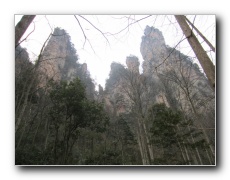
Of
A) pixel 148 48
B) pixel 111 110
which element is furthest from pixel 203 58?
pixel 148 48

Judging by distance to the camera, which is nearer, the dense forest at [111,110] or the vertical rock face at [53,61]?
the vertical rock face at [53,61]

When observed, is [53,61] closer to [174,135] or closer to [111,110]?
[111,110]

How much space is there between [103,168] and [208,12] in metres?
2.43

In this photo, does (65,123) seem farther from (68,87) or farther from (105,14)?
(105,14)

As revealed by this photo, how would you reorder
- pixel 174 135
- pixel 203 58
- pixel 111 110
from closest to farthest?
pixel 203 58 → pixel 174 135 → pixel 111 110

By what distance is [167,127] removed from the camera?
4688 millimetres

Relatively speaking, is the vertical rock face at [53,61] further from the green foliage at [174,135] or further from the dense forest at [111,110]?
the green foliage at [174,135]

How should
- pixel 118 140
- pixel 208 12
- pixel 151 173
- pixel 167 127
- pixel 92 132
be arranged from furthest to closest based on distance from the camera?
1. pixel 118 140
2. pixel 92 132
3. pixel 167 127
4. pixel 208 12
5. pixel 151 173

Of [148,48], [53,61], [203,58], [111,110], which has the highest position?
[148,48]

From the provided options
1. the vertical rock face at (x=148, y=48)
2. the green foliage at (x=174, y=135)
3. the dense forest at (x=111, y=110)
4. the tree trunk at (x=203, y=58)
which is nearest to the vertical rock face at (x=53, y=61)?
the dense forest at (x=111, y=110)

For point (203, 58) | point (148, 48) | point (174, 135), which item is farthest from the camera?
point (148, 48)

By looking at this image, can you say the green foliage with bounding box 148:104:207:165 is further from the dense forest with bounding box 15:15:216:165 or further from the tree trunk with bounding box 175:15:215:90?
the tree trunk with bounding box 175:15:215:90

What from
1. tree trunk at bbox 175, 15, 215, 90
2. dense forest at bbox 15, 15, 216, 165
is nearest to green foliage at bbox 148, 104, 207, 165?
dense forest at bbox 15, 15, 216, 165
